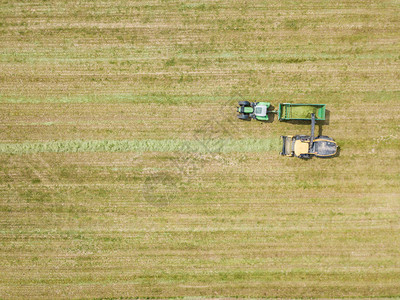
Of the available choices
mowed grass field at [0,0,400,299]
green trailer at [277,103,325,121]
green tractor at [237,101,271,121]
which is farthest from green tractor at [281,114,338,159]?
green tractor at [237,101,271,121]

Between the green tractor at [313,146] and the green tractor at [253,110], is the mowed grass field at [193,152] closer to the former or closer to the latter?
the green tractor at [253,110]

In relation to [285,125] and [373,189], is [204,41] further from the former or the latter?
[373,189]

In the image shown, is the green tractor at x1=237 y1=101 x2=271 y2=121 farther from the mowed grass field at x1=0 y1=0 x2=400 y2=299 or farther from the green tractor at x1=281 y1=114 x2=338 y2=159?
the green tractor at x1=281 y1=114 x2=338 y2=159

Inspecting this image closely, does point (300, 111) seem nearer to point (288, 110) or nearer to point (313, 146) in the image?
point (288, 110)

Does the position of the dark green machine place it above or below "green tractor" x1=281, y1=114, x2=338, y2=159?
above

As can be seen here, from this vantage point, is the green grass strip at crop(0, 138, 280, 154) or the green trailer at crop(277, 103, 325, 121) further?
the green grass strip at crop(0, 138, 280, 154)

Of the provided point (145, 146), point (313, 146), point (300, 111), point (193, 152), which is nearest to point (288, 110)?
point (300, 111)
